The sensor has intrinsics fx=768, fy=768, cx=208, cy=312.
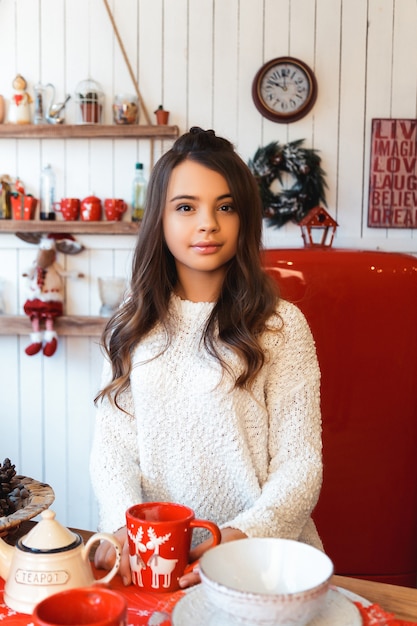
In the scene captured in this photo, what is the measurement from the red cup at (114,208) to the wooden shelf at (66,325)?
390mm

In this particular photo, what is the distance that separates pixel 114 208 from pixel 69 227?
0.62 feet

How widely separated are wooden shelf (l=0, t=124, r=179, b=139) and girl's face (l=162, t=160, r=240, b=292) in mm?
1609

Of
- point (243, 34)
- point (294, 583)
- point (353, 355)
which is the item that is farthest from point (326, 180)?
point (294, 583)

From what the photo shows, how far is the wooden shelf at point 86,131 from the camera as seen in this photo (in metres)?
2.88

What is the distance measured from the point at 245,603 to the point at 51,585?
28cm

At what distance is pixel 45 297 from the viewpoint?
2.98 metres

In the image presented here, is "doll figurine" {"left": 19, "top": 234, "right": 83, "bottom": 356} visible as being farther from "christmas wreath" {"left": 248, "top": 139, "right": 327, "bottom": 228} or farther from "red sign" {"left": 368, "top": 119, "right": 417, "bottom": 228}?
"red sign" {"left": 368, "top": 119, "right": 417, "bottom": 228}

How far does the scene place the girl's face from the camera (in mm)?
1293

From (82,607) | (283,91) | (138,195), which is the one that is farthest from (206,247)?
(283,91)

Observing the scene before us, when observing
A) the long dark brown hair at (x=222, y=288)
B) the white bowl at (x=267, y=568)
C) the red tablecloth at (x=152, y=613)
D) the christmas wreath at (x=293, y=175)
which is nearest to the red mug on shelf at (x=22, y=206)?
the christmas wreath at (x=293, y=175)

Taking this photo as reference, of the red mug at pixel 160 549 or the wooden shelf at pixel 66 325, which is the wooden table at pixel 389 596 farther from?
the wooden shelf at pixel 66 325

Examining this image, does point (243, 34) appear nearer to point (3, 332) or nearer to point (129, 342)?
point (3, 332)

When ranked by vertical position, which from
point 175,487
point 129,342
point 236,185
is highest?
point 236,185

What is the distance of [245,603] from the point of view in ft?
2.28
